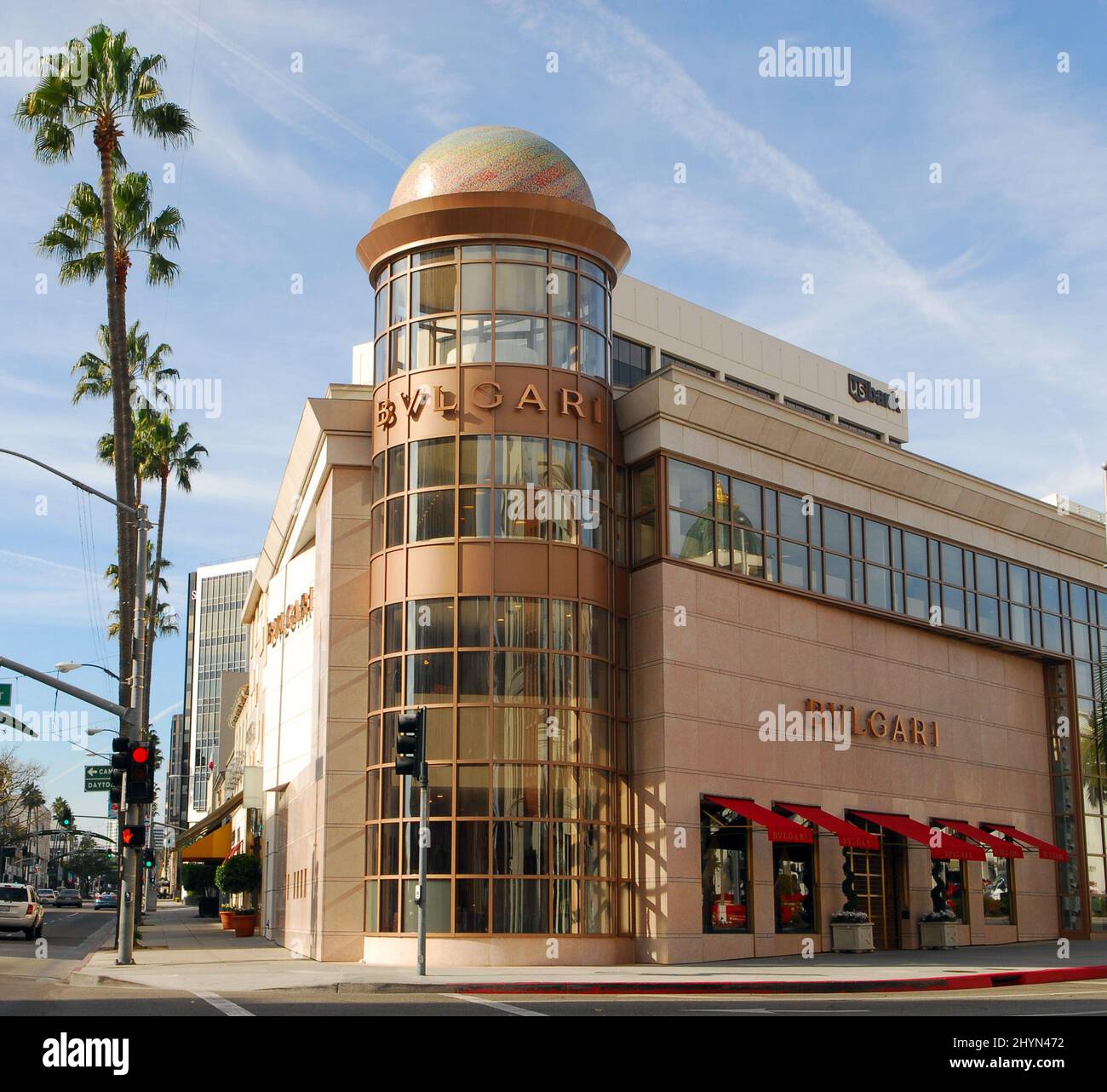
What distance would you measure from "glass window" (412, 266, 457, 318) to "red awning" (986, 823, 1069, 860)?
20430 millimetres

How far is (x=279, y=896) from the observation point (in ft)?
129

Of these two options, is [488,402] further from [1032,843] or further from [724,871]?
[1032,843]

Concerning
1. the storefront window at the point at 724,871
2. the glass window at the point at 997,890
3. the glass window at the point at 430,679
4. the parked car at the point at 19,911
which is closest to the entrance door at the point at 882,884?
the glass window at the point at 997,890

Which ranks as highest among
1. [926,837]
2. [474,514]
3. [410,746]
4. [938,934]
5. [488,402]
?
[488,402]

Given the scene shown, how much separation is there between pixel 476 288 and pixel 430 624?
7.41 metres

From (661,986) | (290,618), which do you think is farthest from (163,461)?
(661,986)

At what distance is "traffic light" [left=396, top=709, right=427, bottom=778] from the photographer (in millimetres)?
23453

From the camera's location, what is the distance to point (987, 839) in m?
35.8

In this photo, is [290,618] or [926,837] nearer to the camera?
[926,837]

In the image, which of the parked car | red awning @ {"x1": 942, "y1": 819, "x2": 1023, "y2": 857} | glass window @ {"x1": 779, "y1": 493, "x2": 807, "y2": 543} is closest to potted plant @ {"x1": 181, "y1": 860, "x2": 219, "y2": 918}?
the parked car

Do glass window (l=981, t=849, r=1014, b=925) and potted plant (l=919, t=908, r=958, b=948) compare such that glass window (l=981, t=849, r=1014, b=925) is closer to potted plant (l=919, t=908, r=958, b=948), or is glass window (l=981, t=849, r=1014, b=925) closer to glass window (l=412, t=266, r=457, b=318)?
potted plant (l=919, t=908, r=958, b=948)

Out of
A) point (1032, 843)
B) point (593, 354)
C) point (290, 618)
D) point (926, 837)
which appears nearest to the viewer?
point (593, 354)
